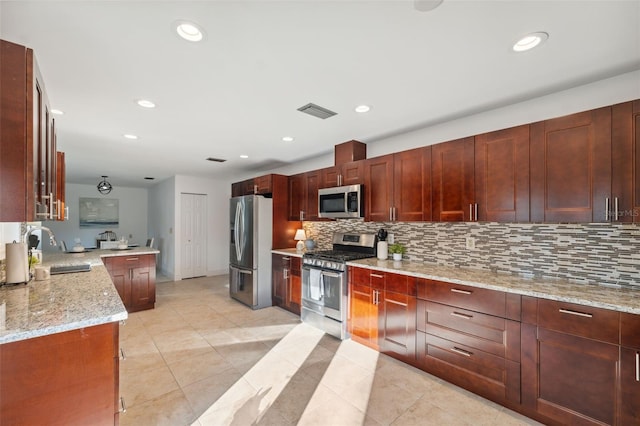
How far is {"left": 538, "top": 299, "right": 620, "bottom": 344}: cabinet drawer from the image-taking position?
1705mm

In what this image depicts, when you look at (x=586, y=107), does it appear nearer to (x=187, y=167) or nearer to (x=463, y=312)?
(x=463, y=312)

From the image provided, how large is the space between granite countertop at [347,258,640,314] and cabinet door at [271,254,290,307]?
1.77 m

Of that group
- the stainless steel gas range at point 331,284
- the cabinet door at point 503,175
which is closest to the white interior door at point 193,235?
the stainless steel gas range at point 331,284

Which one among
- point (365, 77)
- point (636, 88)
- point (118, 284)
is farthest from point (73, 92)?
point (636, 88)

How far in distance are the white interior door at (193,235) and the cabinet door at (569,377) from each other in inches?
263

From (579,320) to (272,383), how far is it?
228 centimetres

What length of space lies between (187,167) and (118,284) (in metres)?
2.49

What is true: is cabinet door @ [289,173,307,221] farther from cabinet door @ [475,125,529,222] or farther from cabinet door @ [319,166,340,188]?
cabinet door @ [475,125,529,222]

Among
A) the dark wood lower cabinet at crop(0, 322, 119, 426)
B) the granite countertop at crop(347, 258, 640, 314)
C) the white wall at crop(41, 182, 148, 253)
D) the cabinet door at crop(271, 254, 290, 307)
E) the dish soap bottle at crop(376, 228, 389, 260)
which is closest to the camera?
the dark wood lower cabinet at crop(0, 322, 119, 426)

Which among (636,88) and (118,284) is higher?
(636,88)

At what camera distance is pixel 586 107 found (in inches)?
88.5

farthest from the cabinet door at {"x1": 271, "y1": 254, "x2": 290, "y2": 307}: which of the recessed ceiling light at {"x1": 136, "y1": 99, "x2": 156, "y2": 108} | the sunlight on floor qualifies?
the recessed ceiling light at {"x1": 136, "y1": 99, "x2": 156, "y2": 108}

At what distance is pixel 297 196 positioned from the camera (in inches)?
183

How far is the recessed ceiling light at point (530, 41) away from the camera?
1643mm
